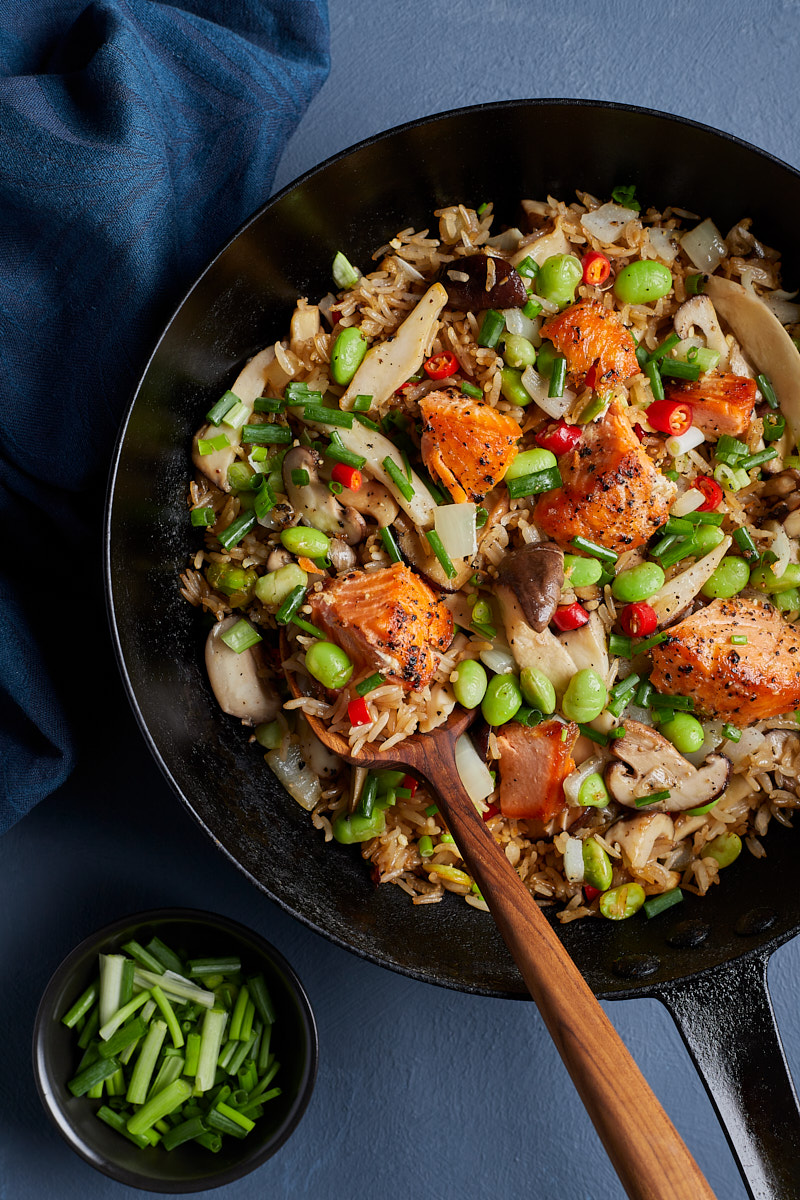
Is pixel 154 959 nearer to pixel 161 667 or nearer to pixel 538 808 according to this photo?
pixel 161 667

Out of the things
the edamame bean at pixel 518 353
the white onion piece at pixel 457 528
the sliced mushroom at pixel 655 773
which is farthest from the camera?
the sliced mushroom at pixel 655 773

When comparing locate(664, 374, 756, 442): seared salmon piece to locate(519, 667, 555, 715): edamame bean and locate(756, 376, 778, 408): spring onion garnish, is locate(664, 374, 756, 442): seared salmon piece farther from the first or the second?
locate(519, 667, 555, 715): edamame bean

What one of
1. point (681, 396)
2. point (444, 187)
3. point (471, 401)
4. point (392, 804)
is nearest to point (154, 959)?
point (392, 804)

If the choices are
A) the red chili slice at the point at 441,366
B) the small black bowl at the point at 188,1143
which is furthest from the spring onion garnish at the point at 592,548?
the small black bowl at the point at 188,1143

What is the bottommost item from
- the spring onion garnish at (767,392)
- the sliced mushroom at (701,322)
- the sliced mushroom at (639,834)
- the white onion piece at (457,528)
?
the sliced mushroom at (639,834)

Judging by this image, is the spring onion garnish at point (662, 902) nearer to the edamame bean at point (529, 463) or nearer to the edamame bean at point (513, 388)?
the edamame bean at point (529, 463)

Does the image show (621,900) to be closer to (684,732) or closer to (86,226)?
(684,732)

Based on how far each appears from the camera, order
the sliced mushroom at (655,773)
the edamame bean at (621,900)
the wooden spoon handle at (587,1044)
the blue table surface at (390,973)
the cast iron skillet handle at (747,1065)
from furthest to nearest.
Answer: the blue table surface at (390,973), the edamame bean at (621,900), the sliced mushroom at (655,773), the cast iron skillet handle at (747,1065), the wooden spoon handle at (587,1044)

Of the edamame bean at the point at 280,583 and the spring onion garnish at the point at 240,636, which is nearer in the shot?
the edamame bean at the point at 280,583
